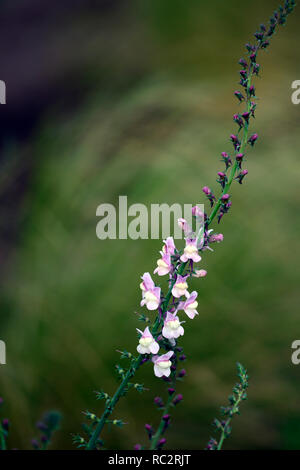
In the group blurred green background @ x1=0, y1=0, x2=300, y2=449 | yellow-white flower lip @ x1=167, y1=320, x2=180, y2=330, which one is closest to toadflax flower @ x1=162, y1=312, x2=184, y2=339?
yellow-white flower lip @ x1=167, y1=320, x2=180, y2=330

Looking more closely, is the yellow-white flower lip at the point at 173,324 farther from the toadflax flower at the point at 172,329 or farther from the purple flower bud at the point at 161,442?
the purple flower bud at the point at 161,442

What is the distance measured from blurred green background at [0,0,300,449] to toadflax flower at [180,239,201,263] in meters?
0.32

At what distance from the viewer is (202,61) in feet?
2.94

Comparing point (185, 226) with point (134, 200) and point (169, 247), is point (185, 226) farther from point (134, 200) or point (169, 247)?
point (134, 200)

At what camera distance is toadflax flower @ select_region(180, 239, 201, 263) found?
367 mm

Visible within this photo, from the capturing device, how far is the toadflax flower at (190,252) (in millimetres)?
367

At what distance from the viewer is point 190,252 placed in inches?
14.5

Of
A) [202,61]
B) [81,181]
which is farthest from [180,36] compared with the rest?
[81,181]

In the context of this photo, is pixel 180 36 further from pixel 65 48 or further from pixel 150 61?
pixel 65 48

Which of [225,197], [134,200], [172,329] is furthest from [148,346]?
[134,200]

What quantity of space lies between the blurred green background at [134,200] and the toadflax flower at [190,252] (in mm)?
316

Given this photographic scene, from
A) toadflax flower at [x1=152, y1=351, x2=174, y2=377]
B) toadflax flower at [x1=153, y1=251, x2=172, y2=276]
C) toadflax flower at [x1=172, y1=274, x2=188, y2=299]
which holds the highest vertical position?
toadflax flower at [x1=153, y1=251, x2=172, y2=276]

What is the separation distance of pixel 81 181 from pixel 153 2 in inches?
14.6

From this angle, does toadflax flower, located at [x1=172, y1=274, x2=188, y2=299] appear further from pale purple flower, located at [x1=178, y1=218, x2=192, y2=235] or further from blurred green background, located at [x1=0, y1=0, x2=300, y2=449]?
blurred green background, located at [x1=0, y1=0, x2=300, y2=449]
